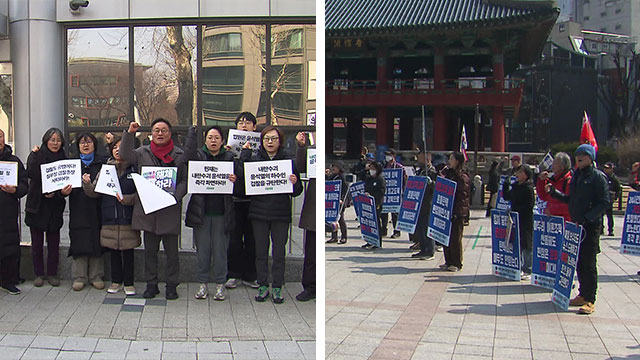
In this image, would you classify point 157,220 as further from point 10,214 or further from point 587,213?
point 587,213

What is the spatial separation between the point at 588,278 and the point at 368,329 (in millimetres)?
1549

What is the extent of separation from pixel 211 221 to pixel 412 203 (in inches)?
99.3

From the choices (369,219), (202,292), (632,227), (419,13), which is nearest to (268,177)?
(202,292)

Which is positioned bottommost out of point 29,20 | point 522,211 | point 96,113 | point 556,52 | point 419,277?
point 419,277

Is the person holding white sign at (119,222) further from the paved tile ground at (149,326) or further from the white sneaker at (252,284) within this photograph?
the white sneaker at (252,284)

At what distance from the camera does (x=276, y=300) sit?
12.0 feet

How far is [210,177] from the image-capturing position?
3.58m

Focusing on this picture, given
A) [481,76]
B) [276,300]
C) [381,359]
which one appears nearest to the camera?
[381,359]

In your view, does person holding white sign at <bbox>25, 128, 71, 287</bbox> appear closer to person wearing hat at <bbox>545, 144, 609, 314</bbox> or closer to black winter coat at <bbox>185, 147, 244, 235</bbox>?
black winter coat at <bbox>185, 147, 244, 235</bbox>

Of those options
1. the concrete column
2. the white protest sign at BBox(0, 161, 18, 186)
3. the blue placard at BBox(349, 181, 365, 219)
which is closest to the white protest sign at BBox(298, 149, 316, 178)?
the white protest sign at BBox(0, 161, 18, 186)

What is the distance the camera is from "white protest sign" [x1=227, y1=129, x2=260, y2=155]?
147 inches

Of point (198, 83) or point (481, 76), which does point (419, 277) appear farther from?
point (481, 76)

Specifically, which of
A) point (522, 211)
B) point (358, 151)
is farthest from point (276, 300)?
point (358, 151)

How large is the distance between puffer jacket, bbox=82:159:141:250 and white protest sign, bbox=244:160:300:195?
79cm
